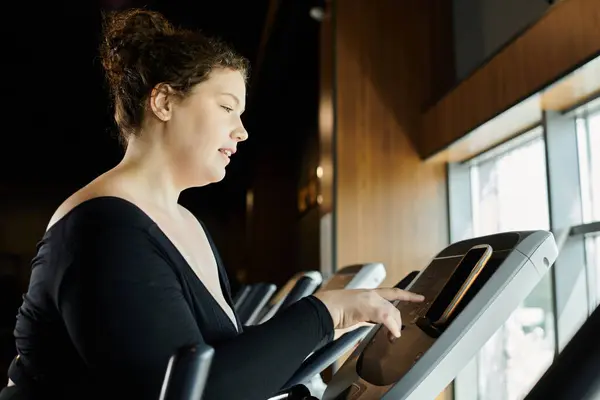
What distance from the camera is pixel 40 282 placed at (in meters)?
1.02

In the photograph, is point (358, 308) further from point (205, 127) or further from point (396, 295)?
point (205, 127)

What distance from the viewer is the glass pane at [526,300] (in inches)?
118

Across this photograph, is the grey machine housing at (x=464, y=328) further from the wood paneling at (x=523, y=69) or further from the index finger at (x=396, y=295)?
the wood paneling at (x=523, y=69)

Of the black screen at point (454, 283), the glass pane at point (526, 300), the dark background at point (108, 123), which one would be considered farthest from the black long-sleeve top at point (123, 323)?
the dark background at point (108, 123)

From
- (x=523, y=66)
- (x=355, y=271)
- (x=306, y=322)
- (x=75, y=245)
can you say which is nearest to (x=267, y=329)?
(x=306, y=322)

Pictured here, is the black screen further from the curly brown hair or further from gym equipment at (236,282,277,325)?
gym equipment at (236,282,277,325)

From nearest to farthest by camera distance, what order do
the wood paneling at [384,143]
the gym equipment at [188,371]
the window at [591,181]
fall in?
the gym equipment at [188,371] → the window at [591,181] → the wood paneling at [384,143]

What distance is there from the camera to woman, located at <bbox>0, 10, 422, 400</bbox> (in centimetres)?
95

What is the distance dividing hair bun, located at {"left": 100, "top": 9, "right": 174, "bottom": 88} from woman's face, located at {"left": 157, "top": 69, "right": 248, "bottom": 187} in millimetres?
138

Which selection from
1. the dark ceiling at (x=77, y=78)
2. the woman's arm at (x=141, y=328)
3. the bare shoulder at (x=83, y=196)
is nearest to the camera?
the woman's arm at (x=141, y=328)

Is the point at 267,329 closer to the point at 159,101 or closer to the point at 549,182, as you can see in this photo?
the point at 159,101

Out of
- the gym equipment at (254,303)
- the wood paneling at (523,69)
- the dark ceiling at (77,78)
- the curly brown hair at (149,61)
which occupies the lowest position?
the gym equipment at (254,303)

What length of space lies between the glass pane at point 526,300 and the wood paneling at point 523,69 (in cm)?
33

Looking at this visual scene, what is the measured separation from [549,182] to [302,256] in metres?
4.95
